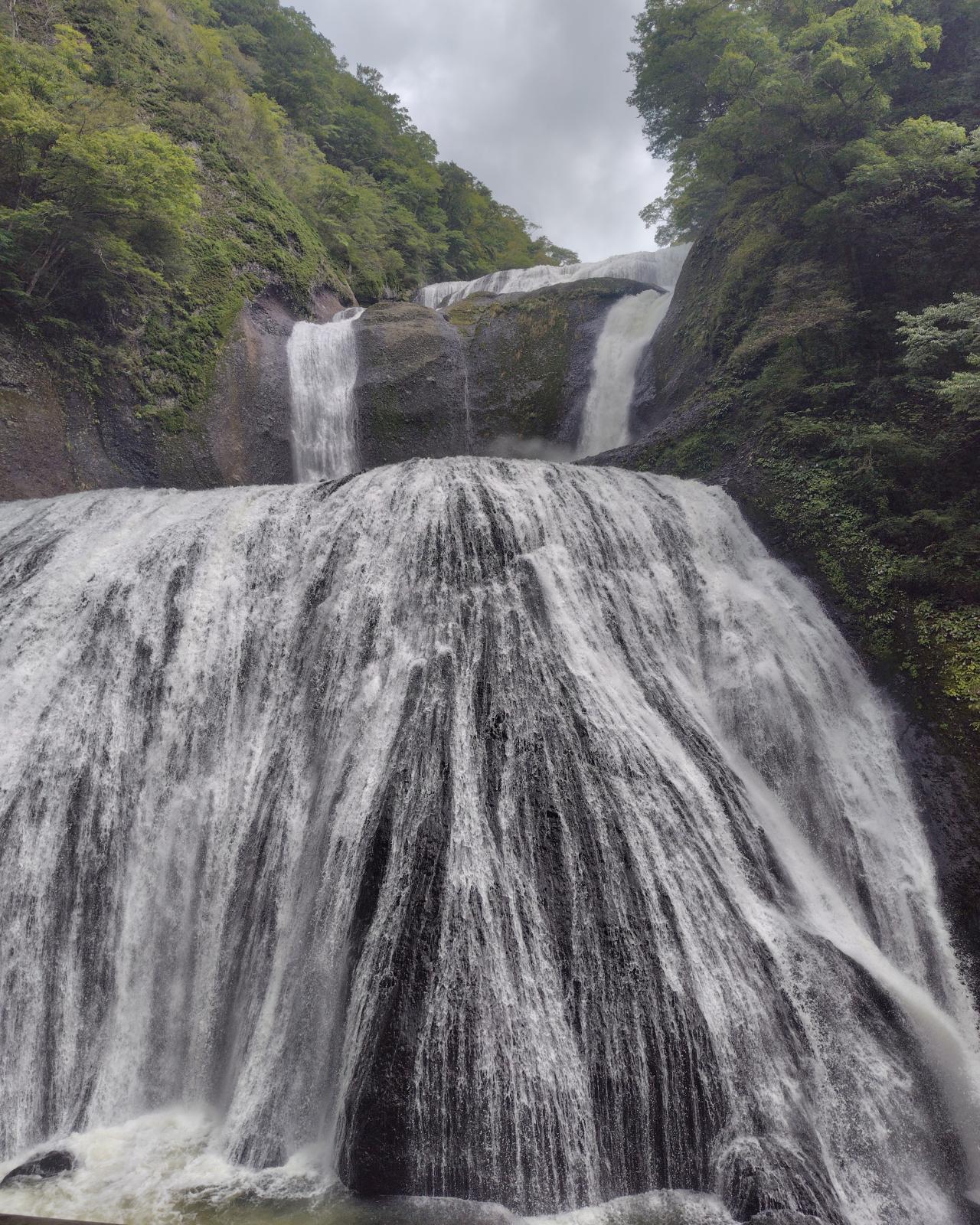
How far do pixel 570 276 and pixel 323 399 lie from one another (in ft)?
37.3

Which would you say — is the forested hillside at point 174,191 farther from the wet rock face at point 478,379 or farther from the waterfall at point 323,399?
the wet rock face at point 478,379

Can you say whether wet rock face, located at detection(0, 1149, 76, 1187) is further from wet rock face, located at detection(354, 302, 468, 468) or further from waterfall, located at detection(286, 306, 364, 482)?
wet rock face, located at detection(354, 302, 468, 468)

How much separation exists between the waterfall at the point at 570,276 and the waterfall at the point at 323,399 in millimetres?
6860

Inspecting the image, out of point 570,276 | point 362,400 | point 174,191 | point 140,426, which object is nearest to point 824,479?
point 362,400

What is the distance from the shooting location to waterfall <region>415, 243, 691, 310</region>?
20.1m

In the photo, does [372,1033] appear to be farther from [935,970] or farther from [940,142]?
[940,142]

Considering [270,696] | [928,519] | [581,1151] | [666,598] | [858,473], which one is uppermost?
[858,473]

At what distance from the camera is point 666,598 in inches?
335

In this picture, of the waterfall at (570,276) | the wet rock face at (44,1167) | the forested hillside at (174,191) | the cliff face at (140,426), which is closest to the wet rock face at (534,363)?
the waterfall at (570,276)

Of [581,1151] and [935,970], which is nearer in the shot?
[581,1151]

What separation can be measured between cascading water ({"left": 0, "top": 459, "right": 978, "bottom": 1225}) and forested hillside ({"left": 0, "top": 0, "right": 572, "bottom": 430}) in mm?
5490

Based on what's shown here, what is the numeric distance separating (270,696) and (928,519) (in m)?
8.48

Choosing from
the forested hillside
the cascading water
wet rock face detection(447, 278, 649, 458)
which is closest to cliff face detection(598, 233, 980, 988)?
the cascading water

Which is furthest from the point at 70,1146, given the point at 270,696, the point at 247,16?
the point at 247,16
